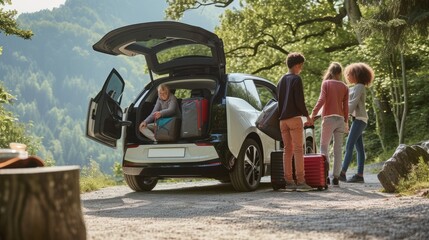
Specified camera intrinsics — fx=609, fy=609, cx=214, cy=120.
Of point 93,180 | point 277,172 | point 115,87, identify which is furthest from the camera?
point 93,180

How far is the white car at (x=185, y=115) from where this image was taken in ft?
26.5

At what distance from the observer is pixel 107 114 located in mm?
8289

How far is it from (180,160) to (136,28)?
187 centimetres

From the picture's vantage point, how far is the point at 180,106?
366 inches

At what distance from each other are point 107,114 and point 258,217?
3.66 metres

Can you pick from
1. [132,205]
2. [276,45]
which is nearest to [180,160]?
[132,205]

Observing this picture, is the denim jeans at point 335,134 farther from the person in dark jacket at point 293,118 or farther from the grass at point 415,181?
the grass at point 415,181

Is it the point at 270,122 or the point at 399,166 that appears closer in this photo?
the point at 399,166

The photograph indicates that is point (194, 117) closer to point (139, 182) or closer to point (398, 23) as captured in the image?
point (139, 182)

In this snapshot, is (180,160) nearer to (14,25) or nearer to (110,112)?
(110,112)

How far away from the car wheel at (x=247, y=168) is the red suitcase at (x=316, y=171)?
68 centimetres

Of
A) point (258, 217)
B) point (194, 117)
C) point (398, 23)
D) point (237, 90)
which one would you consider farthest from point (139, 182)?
point (398, 23)

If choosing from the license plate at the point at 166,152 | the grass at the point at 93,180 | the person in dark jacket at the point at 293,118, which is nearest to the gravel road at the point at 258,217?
the person in dark jacket at the point at 293,118

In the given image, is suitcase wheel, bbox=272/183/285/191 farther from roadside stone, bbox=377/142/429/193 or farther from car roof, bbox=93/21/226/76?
car roof, bbox=93/21/226/76
